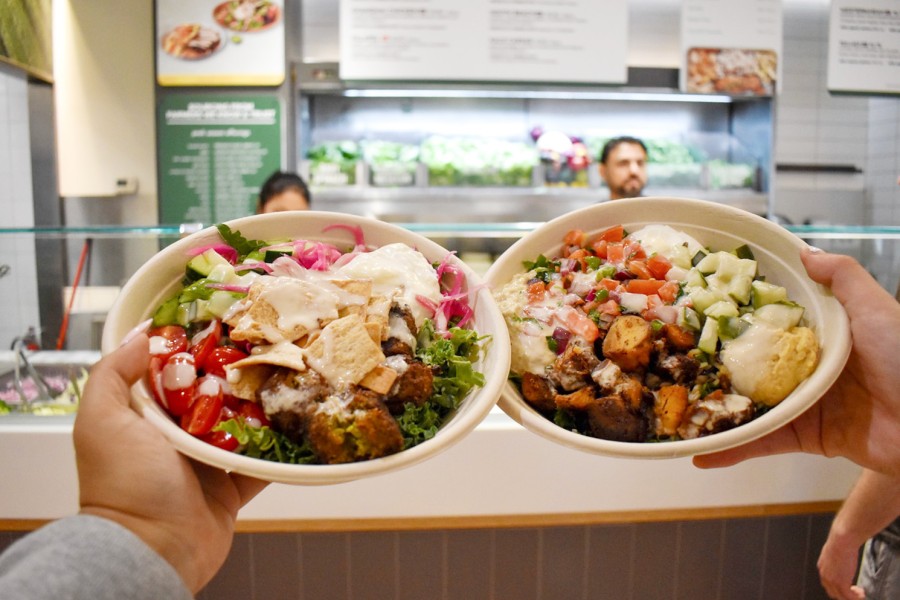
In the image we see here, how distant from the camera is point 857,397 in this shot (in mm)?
1447

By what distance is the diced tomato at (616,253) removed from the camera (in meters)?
1.42

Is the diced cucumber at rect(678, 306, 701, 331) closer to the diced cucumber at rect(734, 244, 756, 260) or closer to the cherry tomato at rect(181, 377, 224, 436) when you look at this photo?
the diced cucumber at rect(734, 244, 756, 260)

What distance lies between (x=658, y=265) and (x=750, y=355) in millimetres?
260

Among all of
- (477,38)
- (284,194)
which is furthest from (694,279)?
(477,38)

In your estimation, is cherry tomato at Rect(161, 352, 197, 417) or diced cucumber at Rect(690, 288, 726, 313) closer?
cherry tomato at Rect(161, 352, 197, 417)

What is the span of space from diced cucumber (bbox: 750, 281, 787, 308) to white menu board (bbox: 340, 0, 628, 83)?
3.37 meters

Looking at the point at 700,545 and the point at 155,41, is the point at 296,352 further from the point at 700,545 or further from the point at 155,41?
the point at 155,41

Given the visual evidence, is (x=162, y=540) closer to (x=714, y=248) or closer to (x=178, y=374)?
(x=178, y=374)

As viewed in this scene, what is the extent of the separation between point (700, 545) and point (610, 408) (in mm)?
1378

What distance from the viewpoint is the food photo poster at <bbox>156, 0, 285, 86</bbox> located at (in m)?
4.45

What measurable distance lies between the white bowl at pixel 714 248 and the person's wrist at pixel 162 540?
0.59 meters

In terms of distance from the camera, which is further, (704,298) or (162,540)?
(704,298)

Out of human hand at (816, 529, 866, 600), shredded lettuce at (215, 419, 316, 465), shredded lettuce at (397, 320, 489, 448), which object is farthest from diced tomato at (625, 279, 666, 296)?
human hand at (816, 529, 866, 600)

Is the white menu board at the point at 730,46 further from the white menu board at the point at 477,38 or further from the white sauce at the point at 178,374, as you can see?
the white sauce at the point at 178,374
